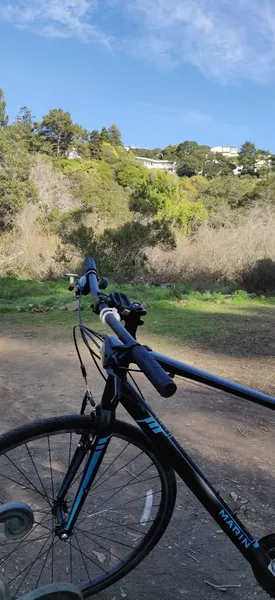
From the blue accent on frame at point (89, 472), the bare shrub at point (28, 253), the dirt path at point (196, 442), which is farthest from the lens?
the bare shrub at point (28, 253)

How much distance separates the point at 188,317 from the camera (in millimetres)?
7602

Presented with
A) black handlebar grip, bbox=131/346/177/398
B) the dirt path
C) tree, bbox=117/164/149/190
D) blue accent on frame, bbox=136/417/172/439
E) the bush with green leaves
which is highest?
tree, bbox=117/164/149/190

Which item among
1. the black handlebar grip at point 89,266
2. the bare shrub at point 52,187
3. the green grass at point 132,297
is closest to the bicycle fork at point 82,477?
the black handlebar grip at point 89,266

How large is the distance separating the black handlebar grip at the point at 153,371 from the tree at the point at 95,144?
142 ft

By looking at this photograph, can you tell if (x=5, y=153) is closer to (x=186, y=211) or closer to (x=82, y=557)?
(x=186, y=211)

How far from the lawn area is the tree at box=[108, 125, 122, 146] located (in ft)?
144

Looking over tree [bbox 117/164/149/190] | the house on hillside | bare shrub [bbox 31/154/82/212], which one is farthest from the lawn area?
the house on hillside

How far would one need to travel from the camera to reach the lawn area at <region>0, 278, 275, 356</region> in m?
5.98

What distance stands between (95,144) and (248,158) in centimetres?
1525

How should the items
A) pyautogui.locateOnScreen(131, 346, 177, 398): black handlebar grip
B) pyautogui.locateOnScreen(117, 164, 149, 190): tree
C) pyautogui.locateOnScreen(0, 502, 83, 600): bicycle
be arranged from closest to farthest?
pyautogui.locateOnScreen(131, 346, 177, 398): black handlebar grip < pyautogui.locateOnScreen(0, 502, 83, 600): bicycle < pyautogui.locateOnScreen(117, 164, 149, 190): tree

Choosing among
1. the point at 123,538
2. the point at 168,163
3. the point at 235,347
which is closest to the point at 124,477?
the point at 123,538

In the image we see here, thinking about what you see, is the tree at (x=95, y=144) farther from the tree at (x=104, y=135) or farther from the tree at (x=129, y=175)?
the tree at (x=129, y=175)

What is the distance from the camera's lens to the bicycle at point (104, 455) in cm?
141

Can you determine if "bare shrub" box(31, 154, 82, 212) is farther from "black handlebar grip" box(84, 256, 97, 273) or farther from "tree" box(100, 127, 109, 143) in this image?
"tree" box(100, 127, 109, 143)
